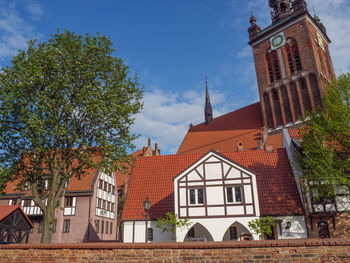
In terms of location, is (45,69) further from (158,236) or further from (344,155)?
(344,155)

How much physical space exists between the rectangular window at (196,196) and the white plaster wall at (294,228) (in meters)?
5.68

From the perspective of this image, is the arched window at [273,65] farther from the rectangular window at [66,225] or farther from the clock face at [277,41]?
the rectangular window at [66,225]

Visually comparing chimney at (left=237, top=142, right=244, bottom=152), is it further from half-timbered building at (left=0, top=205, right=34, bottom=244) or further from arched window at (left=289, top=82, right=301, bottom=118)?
half-timbered building at (left=0, top=205, right=34, bottom=244)

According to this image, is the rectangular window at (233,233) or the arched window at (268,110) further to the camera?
the arched window at (268,110)

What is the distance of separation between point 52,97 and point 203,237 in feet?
46.0

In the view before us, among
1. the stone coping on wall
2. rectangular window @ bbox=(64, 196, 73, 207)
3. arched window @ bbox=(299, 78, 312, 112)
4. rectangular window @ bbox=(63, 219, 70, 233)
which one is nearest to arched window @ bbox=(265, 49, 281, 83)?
arched window @ bbox=(299, 78, 312, 112)

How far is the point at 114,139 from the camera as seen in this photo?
18.5 m

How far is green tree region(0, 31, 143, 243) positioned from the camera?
16.1 metres

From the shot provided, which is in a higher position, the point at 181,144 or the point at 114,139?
the point at 181,144

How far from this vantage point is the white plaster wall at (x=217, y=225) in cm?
2031

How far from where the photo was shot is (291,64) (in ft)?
139

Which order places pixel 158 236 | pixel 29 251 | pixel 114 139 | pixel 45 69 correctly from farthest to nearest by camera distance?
1. pixel 158 236
2. pixel 114 139
3. pixel 45 69
4. pixel 29 251

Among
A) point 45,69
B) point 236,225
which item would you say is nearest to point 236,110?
point 236,225

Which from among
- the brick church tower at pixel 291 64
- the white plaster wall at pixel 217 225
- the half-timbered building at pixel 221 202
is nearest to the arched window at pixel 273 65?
the brick church tower at pixel 291 64
